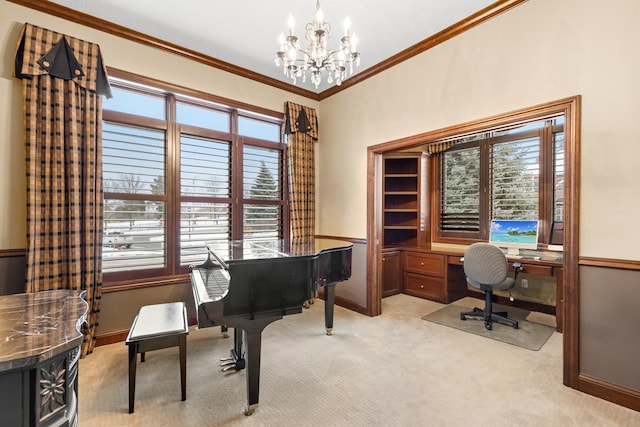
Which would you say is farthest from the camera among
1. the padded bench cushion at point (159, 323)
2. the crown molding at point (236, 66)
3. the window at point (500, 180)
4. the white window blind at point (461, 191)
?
the white window blind at point (461, 191)

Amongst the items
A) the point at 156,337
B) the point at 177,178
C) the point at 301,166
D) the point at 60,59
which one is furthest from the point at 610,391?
the point at 60,59

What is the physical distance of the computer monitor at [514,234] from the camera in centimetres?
389

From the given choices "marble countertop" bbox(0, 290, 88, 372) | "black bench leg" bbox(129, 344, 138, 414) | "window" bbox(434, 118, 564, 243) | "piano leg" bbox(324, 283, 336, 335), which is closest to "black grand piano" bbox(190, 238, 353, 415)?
"black bench leg" bbox(129, 344, 138, 414)

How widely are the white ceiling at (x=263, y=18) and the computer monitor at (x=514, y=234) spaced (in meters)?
2.70

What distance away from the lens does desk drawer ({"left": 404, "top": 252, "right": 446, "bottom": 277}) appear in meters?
4.47

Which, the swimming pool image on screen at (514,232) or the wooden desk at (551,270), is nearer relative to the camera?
the wooden desk at (551,270)

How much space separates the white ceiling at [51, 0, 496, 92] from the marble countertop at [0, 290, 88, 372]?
2.62m

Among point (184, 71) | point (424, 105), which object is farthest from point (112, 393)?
point (424, 105)

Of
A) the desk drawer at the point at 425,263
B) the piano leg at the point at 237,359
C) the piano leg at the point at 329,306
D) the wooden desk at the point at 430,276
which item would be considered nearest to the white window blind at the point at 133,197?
the piano leg at the point at 237,359

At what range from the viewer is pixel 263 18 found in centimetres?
287

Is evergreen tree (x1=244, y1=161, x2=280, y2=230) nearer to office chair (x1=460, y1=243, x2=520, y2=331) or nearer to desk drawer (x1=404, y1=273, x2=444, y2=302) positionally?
desk drawer (x1=404, y1=273, x2=444, y2=302)

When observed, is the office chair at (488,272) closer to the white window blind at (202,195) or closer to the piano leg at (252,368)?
the piano leg at (252,368)

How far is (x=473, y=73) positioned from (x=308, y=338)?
3152 mm

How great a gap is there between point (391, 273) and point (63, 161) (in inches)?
174
